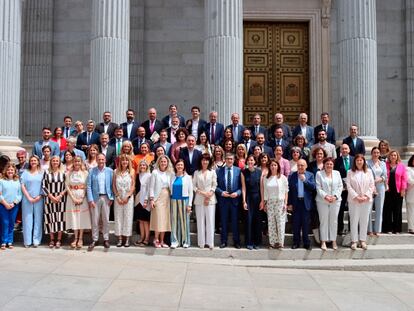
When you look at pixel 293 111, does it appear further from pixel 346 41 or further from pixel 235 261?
pixel 235 261

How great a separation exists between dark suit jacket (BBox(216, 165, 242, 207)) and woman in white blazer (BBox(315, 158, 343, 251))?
1.65 meters

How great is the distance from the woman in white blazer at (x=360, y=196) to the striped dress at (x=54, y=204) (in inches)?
241

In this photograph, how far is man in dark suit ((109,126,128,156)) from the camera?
11891 millimetres

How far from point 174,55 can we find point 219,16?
4772 millimetres

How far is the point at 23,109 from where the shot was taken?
59.0 feet

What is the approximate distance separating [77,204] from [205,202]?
108 inches

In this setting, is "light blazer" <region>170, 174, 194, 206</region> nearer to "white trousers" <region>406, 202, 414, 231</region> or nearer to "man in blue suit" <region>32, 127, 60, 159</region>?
"man in blue suit" <region>32, 127, 60, 159</region>

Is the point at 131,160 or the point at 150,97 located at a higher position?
the point at 150,97

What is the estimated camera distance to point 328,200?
10.3 meters

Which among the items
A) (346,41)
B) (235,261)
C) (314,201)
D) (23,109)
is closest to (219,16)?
(346,41)

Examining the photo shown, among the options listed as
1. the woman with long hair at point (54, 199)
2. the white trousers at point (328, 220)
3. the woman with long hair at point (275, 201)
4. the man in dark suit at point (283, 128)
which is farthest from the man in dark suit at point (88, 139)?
the white trousers at point (328, 220)

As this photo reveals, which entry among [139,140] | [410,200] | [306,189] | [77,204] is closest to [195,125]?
[139,140]

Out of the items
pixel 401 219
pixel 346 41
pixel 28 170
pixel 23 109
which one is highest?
pixel 346 41

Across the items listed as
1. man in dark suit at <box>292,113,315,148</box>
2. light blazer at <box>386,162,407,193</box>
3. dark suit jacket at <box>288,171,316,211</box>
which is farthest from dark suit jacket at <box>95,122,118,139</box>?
light blazer at <box>386,162,407,193</box>
